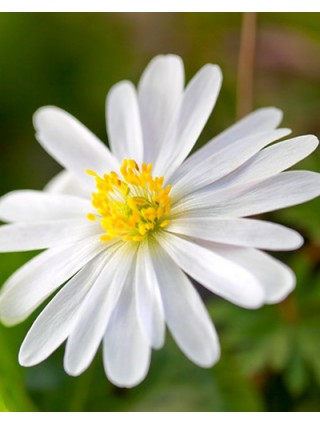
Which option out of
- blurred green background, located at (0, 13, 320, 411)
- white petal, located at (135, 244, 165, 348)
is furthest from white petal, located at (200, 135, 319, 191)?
blurred green background, located at (0, 13, 320, 411)

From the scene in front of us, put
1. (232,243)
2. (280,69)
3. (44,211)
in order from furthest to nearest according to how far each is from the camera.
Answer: (280,69)
(44,211)
(232,243)

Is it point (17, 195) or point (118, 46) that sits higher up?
point (118, 46)

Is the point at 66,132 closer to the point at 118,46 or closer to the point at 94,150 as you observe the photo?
the point at 94,150

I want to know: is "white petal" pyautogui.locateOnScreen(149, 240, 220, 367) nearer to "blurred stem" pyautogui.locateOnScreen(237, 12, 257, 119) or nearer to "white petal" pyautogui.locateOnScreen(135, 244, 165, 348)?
"white petal" pyautogui.locateOnScreen(135, 244, 165, 348)

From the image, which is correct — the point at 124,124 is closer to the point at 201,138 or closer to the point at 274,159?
the point at 274,159

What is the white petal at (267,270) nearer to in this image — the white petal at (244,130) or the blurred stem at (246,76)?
the white petal at (244,130)
